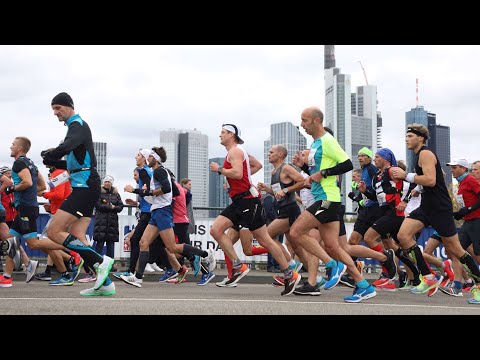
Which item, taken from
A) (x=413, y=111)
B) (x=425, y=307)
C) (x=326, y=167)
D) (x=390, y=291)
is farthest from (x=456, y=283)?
(x=413, y=111)

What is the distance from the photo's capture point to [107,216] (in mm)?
13828

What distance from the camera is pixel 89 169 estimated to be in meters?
7.67

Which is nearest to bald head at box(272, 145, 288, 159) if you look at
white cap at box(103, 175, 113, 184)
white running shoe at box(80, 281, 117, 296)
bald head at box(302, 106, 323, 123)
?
bald head at box(302, 106, 323, 123)

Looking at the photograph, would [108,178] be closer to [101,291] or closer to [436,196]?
[101,291]

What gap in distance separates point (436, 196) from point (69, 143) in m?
4.61

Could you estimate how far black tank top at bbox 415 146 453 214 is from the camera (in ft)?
28.0

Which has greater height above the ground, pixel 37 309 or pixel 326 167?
pixel 326 167

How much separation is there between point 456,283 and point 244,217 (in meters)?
3.17

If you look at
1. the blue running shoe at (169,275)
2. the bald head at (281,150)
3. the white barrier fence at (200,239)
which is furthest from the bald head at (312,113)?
the white barrier fence at (200,239)

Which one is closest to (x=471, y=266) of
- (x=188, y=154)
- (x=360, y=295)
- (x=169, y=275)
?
(x=360, y=295)

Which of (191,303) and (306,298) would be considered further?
(306,298)

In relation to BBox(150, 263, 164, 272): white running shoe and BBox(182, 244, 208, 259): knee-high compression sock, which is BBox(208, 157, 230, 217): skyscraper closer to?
BBox(182, 244, 208, 259): knee-high compression sock

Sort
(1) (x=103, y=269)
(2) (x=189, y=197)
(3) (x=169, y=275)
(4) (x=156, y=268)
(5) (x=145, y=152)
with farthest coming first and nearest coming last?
(4) (x=156, y=268) < (2) (x=189, y=197) < (3) (x=169, y=275) < (5) (x=145, y=152) < (1) (x=103, y=269)

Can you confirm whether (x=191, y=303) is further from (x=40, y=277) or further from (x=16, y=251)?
(x=40, y=277)
